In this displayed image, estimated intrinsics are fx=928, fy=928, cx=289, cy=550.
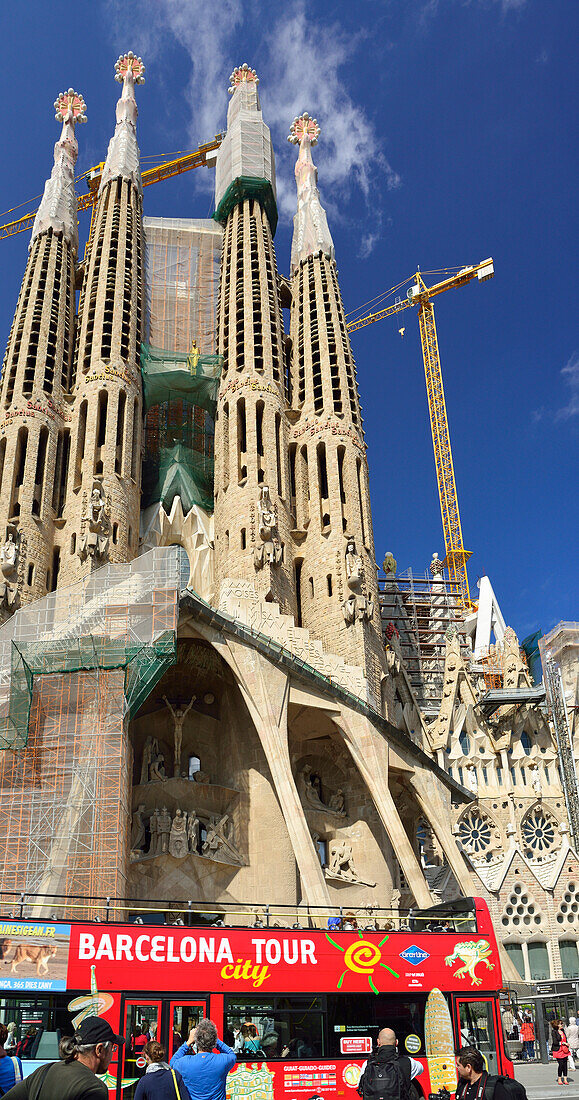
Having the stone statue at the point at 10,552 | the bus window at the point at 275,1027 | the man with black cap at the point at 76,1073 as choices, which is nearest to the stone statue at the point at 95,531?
the stone statue at the point at 10,552

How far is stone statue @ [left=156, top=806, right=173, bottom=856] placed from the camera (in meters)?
29.0

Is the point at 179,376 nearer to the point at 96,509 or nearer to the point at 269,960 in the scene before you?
the point at 96,509

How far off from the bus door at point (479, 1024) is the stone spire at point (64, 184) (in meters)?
40.7

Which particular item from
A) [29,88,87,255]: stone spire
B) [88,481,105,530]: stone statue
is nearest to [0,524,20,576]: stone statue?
[88,481,105,530]: stone statue

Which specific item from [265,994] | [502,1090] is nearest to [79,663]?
[265,994]

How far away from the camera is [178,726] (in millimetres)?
31734

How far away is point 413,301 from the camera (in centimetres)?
8000

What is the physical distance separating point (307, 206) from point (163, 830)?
1352 inches

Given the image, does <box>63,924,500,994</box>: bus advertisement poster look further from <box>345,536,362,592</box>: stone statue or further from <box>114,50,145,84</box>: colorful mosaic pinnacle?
<box>114,50,145,84</box>: colorful mosaic pinnacle

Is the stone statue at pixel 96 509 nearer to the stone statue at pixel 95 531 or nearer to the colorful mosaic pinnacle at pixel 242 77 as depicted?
the stone statue at pixel 95 531

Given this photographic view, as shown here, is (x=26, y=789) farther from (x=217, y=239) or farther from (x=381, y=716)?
(x=217, y=239)

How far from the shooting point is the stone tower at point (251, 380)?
36938 millimetres

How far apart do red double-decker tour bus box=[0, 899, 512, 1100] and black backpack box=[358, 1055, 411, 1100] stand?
6.40 metres

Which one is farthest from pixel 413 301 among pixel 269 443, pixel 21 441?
pixel 21 441
